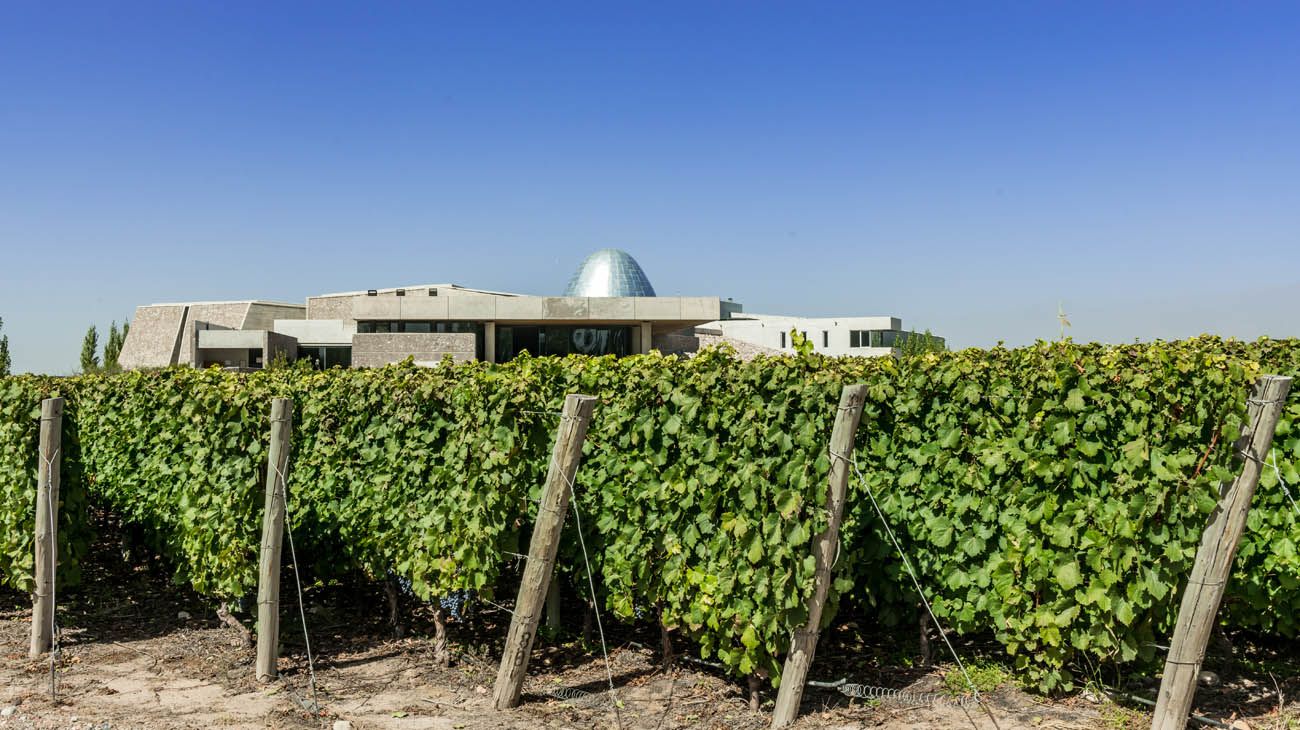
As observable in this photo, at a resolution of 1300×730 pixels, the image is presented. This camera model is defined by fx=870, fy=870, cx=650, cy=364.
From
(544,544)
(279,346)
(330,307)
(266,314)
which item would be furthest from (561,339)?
(544,544)

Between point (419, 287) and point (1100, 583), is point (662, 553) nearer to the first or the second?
point (1100, 583)

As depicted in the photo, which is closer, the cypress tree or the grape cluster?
the grape cluster

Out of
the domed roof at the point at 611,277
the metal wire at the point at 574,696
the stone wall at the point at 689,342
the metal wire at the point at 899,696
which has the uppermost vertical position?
the domed roof at the point at 611,277

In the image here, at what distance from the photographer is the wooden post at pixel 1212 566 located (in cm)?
424

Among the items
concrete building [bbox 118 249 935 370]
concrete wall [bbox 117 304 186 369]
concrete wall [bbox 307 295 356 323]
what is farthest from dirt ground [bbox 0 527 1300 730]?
concrete wall [bbox 117 304 186 369]

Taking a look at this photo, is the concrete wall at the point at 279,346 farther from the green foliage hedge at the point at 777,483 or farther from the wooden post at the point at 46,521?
the green foliage hedge at the point at 777,483

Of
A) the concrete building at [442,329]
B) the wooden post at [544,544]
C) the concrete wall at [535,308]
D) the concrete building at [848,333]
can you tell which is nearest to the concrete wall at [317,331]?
the concrete building at [442,329]

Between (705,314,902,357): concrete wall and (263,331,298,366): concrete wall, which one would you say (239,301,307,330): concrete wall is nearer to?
(263,331,298,366): concrete wall

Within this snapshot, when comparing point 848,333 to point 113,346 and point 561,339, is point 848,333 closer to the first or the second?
point 561,339

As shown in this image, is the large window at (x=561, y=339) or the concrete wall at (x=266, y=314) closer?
the large window at (x=561, y=339)

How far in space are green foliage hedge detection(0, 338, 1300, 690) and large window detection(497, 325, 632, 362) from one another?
1502 inches

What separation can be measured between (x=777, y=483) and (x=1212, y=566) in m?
2.16

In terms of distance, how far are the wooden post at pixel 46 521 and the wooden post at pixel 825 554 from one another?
5.46 m

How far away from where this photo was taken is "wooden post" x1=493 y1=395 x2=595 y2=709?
509 centimetres
